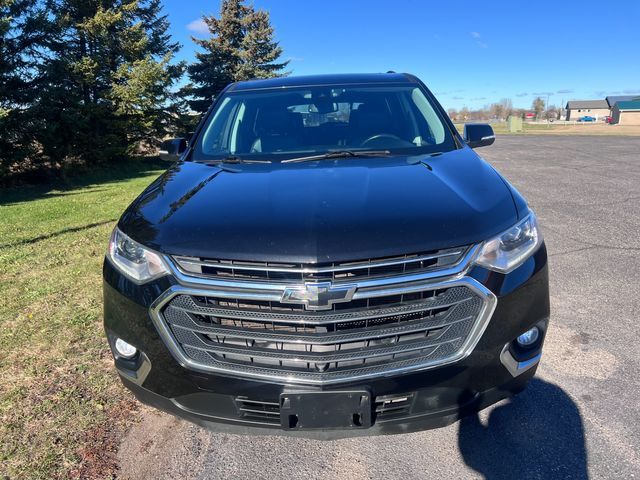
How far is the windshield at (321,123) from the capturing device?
10.2ft

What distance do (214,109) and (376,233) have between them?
227cm

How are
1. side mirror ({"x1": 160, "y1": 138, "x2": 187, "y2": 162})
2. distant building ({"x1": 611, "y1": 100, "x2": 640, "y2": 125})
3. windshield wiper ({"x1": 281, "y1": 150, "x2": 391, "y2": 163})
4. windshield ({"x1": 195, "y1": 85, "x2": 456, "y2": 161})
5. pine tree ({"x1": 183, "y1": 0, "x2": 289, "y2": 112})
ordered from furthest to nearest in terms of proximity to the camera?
distant building ({"x1": 611, "y1": 100, "x2": 640, "y2": 125}) → pine tree ({"x1": 183, "y1": 0, "x2": 289, "y2": 112}) → side mirror ({"x1": 160, "y1": 138, "x2": 187, "y2": 162}) → windshield ({"x1": 195, "y1": 85, "x2": 456, "y2": 161}) → windshield wiper ({"x1": 281, "y1": 150, "x2": 391, "y2": 163})

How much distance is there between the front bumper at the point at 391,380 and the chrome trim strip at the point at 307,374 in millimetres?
21

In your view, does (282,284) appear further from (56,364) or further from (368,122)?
(56,364)

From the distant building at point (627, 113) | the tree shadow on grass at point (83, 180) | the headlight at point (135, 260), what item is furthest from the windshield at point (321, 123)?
the distant building at point (627, 113)

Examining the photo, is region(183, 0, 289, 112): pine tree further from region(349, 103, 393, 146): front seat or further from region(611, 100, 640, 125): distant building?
region(611, 100, 640, 125): distant building

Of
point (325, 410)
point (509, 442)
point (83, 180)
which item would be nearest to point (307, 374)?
point (325, 410)

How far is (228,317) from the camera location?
1.85 metres

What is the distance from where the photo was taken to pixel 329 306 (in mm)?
1763

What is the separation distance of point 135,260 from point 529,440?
6.81 ft

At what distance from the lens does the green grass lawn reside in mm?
2350

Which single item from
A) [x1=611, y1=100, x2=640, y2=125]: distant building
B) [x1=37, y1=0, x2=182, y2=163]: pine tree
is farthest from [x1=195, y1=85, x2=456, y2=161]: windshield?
[x1=611, y1=100, x2=640, y2=125]: distant building

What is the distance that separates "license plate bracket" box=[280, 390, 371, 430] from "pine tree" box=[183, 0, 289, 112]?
29024 millimetres

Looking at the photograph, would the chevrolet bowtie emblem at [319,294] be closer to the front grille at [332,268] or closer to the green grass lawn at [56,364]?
the front grille at [332,268]
